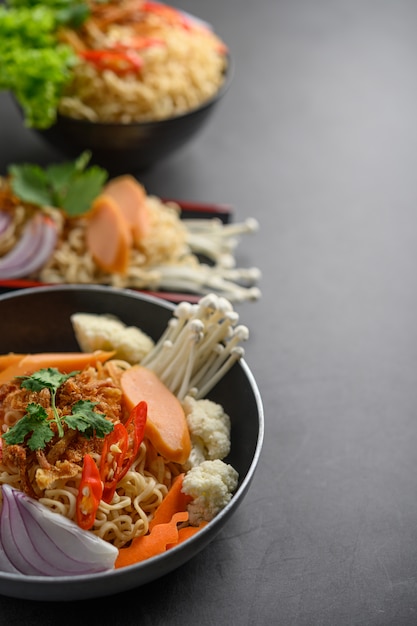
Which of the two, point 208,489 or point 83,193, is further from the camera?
point 83,193

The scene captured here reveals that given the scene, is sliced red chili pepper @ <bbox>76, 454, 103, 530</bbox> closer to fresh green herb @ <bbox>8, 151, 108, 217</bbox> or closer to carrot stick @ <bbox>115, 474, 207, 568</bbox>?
carrot stick @ <bbox>115, 474, 207, 568</bbox>

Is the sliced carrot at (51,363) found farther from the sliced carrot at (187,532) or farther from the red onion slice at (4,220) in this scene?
the red onion slice at (4,220)

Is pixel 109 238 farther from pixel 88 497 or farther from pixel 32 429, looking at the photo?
pixel 88 497

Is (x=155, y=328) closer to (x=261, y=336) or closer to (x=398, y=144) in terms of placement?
(x=261, y=336)

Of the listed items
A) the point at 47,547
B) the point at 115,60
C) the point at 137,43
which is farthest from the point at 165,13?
the point at 47,547

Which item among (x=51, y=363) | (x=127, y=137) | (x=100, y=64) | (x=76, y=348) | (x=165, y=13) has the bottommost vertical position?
(x=76, y=348)

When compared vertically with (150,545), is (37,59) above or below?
above
